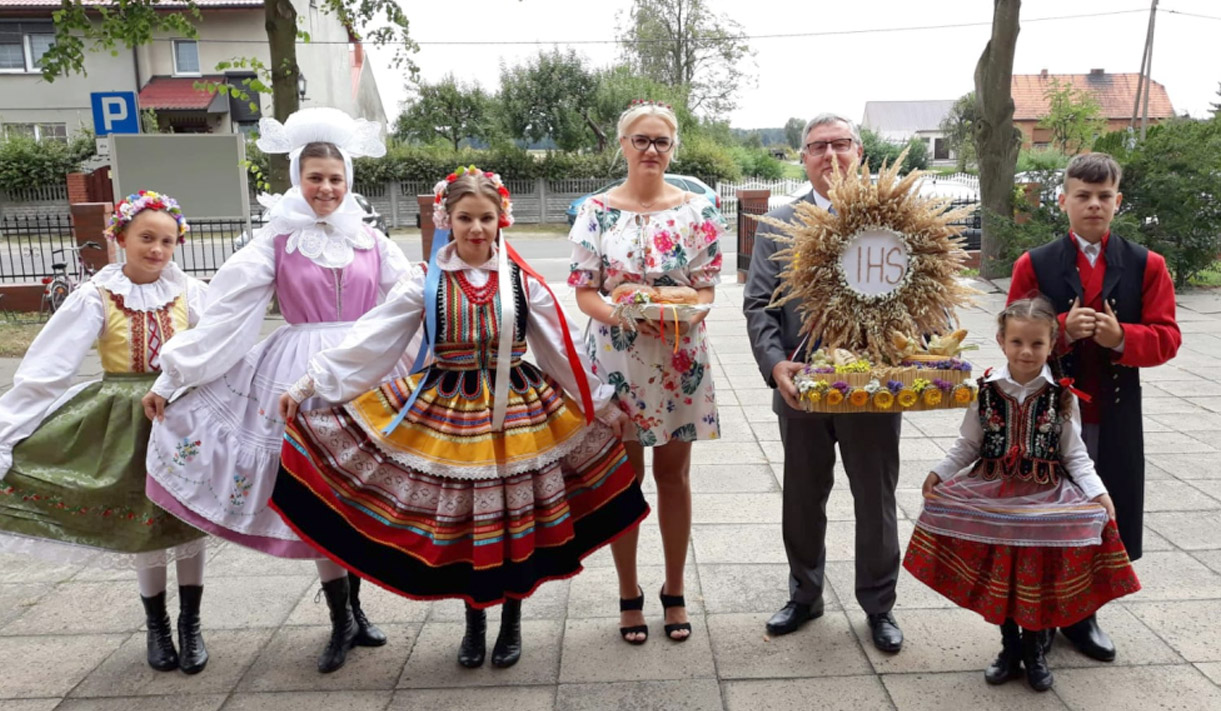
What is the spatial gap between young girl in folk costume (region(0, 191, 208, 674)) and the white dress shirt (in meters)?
2.71

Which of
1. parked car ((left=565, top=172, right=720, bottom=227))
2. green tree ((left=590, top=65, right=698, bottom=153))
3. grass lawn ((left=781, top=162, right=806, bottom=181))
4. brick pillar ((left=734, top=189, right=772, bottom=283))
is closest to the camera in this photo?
parked car ((left=565, top=172, right=720, bottom=227))

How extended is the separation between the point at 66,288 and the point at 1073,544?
40.9ft

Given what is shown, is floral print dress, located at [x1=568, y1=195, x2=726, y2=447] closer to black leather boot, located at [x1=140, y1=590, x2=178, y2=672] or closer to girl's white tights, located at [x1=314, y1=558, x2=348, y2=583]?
girl's white tights, located at [x1=314, y1=558, x2=348, y2=583]

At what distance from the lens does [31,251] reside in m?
13.3

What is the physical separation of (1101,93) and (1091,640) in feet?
224

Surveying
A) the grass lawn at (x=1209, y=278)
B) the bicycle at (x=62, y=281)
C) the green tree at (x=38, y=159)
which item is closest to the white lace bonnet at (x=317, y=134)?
the bicycle at (x=62, y=281)

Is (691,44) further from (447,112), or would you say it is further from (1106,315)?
(1106,315)

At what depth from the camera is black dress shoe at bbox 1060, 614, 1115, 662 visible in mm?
3197

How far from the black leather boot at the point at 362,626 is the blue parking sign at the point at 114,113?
8299 millimetres

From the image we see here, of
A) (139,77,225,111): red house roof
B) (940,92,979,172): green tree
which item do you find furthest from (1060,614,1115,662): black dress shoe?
(940,92,979,172): green tree

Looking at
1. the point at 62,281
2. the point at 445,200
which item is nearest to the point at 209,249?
the point at 62,281

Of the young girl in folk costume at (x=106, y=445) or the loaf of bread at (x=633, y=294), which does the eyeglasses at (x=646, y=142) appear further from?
the young girl in folk costume at (x=106, y=445)

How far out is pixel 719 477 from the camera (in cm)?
543

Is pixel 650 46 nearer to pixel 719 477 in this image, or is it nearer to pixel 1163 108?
pixel 719 477
